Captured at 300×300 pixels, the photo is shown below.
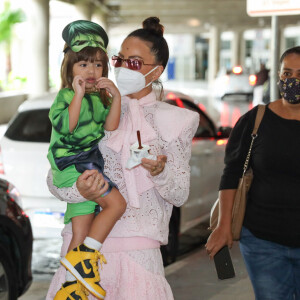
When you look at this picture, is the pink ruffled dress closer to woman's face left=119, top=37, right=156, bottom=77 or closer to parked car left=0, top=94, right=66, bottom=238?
woman's face left=119, top=37, right=156, bottom=77

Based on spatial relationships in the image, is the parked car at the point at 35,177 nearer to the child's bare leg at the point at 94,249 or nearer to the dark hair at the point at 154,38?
the dark hair at the point at 154,38

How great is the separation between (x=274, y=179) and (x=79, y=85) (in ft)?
3.67

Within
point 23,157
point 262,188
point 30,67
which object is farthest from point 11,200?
point 30,67

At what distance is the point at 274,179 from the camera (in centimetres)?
347

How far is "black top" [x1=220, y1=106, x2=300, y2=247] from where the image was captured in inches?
136

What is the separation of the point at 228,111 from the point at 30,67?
8025 millimetres

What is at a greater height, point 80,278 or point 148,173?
point 148,173

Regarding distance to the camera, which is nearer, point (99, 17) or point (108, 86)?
point (108, 86)

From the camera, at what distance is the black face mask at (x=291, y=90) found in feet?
11.5

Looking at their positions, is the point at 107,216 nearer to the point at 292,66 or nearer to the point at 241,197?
the point at 241,197

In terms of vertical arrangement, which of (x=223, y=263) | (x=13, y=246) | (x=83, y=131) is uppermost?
(x=83, y=131)

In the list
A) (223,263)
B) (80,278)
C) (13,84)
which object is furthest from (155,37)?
(13,84)

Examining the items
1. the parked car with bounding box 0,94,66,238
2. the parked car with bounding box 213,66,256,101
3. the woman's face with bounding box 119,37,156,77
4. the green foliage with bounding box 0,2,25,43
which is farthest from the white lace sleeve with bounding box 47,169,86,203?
the parked car with bounding box 213,66,256,101

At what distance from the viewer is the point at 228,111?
29297 mm
